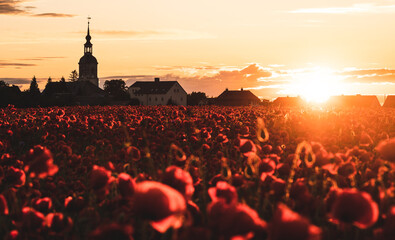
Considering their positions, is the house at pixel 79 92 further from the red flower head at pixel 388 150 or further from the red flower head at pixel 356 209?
the red flower head at pixel 356 209

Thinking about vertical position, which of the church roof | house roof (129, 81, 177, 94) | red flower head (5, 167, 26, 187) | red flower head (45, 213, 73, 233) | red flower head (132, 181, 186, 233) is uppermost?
the church roof

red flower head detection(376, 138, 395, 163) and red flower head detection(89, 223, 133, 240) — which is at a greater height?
red flower head detection(376, 138, 395, 163)

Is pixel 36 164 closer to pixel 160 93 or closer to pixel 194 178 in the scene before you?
pixel 194 178

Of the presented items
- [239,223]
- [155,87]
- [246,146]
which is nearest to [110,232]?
[239,223]

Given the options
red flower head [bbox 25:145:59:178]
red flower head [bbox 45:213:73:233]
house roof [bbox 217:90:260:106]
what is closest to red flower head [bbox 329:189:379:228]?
red flower head [bbox 45:213:73:233]

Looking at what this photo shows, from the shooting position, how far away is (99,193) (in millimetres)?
2744

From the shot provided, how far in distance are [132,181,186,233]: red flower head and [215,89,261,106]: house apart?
10170 cm

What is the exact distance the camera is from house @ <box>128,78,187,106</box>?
109m

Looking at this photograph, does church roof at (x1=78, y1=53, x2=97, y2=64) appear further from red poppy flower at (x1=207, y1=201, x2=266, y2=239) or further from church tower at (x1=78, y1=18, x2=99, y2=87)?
red poppy flower at (x1=207, y1=201, x2=266, y2=239)

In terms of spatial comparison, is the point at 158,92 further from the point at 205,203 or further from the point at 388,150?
the point at 388,150

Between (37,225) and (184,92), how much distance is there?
111 m

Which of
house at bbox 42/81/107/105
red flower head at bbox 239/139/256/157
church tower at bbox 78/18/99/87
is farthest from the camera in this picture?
church tower at bbox 78/18/99/87

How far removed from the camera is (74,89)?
11838 centimetres

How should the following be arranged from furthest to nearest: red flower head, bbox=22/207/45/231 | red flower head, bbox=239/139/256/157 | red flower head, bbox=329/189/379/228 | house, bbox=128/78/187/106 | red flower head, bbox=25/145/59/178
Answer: house, bbox=128/78/187/106
red flower head, bbox=239/139/256/157
red flower head, bbox=25/145/59/178
red flower head, bbox=22/207/45/231
red flower head, bbox=329/189/379/228
